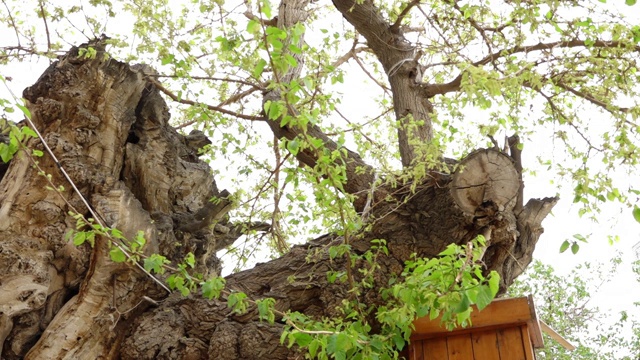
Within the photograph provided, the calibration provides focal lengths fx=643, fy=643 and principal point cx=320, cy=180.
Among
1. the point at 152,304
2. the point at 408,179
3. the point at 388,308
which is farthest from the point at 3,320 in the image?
the point at 408,179

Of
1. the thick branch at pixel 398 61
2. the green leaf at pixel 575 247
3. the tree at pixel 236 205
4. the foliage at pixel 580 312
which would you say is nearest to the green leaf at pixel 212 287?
the tree at pixel 236 205

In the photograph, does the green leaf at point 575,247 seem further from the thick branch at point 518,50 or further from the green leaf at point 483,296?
the thick branch at point 518,50

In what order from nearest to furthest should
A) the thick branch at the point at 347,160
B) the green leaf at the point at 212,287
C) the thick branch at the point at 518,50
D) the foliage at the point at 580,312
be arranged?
the green leaf at the point at 212,287, the thick branch at the point at 518,50, the thick branch at the point at 347,160, the foliage at the point at 580,312

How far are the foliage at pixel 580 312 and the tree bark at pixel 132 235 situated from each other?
442cm

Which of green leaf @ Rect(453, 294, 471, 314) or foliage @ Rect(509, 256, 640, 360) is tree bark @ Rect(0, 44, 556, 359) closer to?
green leaf @ Rect(453, 294, 471, 314)

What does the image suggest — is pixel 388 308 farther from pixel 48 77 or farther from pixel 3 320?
pixel 48 77

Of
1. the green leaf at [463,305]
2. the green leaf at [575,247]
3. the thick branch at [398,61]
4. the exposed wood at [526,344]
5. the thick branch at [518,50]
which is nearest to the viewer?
the green leaf at [463,305]

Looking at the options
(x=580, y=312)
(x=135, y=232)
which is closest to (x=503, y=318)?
(x=135, y=232)

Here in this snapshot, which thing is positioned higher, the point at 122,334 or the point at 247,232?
the point at 247,232

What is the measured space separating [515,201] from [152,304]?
5.78 ft

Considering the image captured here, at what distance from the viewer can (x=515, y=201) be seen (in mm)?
2861

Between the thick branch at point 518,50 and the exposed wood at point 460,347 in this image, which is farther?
the thick branch at point 518,50

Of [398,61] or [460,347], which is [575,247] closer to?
[460,347]

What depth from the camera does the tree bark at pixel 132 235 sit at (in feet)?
9.29
